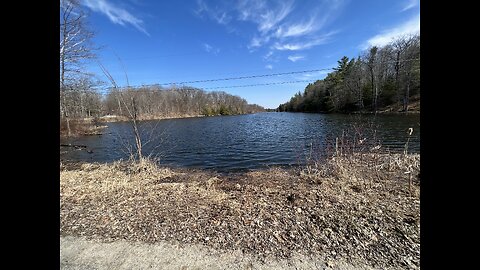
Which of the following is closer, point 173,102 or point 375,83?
→ point 375,83

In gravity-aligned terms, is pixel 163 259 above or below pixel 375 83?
below

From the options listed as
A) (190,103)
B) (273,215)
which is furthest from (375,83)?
(190,103)

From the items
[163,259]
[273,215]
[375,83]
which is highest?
[375,83]

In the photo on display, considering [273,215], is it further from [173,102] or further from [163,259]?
[173,102]

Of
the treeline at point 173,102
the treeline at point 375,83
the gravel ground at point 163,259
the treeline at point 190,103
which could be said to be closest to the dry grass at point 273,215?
the gravel ground at point 163,259

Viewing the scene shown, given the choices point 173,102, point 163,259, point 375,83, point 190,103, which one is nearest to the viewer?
point 163,259

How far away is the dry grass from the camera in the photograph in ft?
11.4

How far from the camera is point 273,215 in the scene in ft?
14.8

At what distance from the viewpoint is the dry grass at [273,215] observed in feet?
11.4
